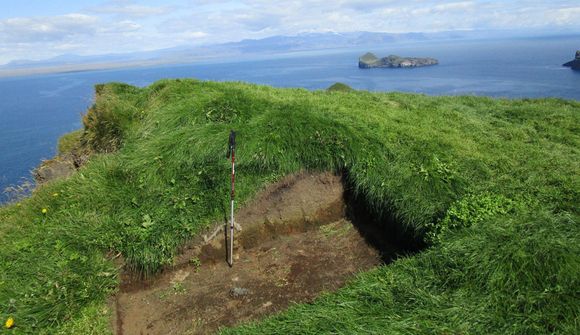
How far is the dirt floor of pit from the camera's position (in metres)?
7.43

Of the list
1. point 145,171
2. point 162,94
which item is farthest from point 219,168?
point 162,94

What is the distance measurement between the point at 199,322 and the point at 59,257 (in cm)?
351

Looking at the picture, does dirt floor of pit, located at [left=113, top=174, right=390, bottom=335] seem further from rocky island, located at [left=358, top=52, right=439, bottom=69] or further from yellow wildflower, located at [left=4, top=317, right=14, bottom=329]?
rocky island, located at [left=358, top=52, right=439, bottom=69]

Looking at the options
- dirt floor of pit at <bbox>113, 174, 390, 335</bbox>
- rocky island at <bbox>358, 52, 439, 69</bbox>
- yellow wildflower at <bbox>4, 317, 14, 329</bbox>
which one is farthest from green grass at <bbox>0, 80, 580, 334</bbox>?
rocky island at <bbox>358, 52, 439, 69</bbox>

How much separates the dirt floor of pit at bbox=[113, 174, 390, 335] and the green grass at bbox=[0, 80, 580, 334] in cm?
51

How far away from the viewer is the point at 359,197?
32.5 feet

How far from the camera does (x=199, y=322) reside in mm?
7227

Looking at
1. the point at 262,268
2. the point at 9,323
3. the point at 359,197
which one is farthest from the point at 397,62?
the point at 9,323

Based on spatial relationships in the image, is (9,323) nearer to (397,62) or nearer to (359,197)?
(359,197)

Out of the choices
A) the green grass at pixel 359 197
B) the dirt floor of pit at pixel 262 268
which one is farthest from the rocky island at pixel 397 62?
the dirt floor of pit at pixel 262 268

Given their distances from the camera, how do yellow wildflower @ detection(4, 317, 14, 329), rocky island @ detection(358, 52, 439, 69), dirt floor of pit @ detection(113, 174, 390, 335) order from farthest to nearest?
rocky island @ detection(358, 52, 439, 69) → dirt floor of pit @ detection(113, 174, 390, 335) → yellow wildflower @ detection(4, 317, 14, 329)

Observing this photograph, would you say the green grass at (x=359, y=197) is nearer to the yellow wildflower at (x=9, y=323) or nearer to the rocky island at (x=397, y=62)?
the yellow wildflower at (x=9, y=323)

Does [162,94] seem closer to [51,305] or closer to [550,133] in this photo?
[51,305]

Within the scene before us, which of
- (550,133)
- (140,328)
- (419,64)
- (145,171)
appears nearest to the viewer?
(140,328)
